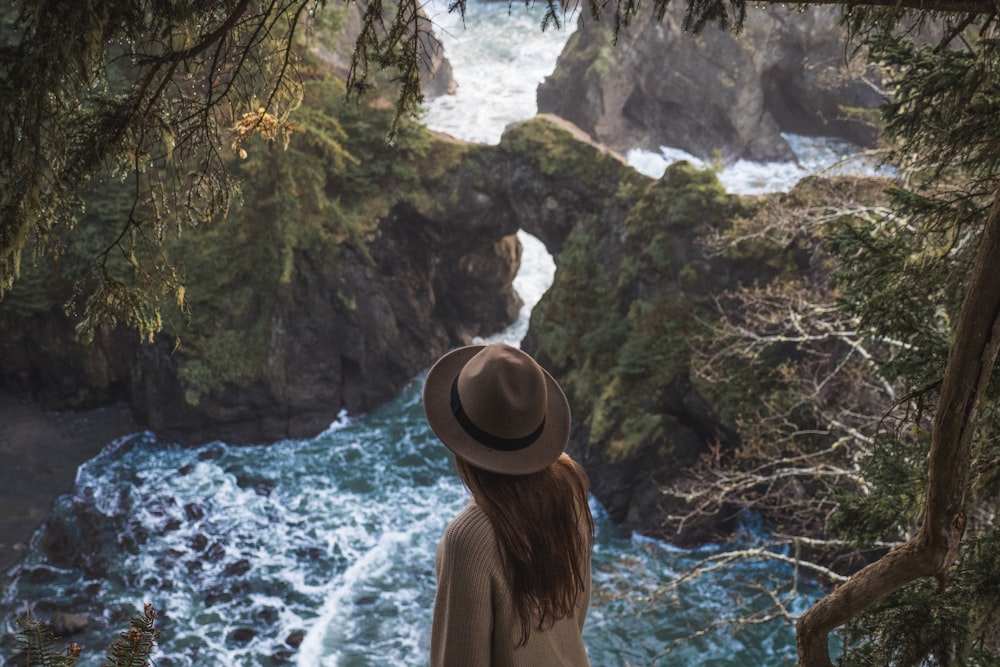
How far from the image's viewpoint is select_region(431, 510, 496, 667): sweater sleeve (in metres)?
1.81

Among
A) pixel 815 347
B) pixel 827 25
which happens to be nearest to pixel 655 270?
pixel 815 347

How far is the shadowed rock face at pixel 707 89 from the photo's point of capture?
25.0 metres

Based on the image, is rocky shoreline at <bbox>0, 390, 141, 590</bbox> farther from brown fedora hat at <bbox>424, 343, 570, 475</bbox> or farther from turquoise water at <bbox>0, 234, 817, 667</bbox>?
brown fedora hat at <bbox>424, 343, 570, 475</bbox>

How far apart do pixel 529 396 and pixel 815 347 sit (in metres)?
10.7

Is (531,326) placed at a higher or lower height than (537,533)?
lower

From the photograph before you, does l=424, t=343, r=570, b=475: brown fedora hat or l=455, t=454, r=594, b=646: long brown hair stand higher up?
l=424, t=343, r=570, b=475: brown fedora hat

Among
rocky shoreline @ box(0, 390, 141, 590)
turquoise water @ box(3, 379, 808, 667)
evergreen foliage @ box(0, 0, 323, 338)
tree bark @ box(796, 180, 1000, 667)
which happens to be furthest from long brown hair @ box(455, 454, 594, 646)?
rocky shoreline @ box(0, 390, 141, 590)

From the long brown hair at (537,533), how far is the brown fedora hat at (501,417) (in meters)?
0.04

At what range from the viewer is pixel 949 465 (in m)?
2.33

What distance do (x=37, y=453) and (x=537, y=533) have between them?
15.5 m

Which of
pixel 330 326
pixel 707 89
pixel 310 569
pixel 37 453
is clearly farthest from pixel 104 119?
pixel 707 89

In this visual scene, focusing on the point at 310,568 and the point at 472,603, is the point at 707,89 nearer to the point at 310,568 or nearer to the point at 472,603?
the point at 310,568

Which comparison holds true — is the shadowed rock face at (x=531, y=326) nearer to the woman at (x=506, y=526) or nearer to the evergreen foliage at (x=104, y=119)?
the evergreen foliage at (x=104, y=119)

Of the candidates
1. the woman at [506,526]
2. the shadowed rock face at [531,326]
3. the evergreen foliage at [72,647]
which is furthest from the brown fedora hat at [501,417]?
the shadowed rock face at [531,326]
